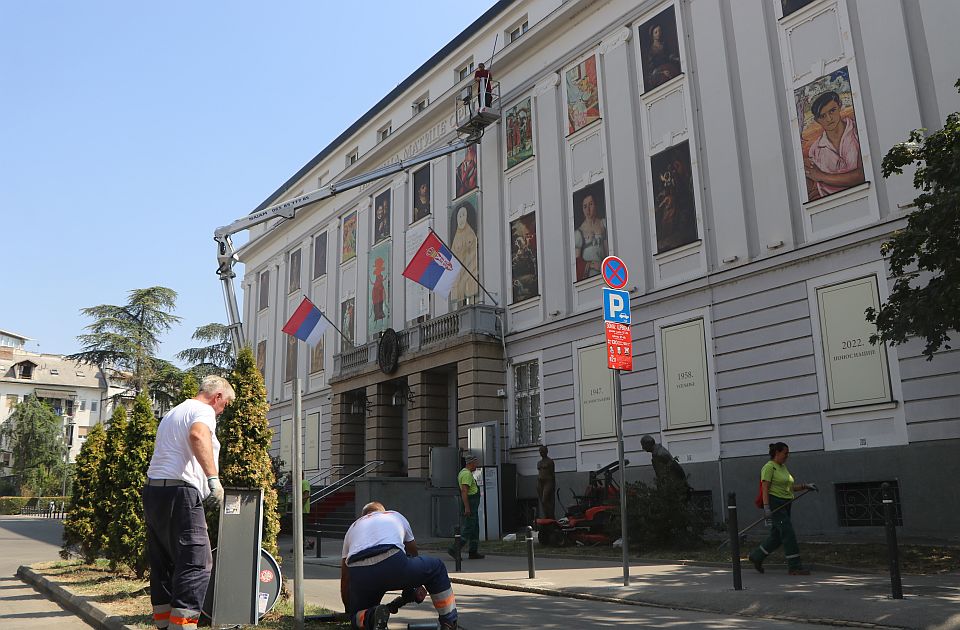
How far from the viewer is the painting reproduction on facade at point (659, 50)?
21.8m

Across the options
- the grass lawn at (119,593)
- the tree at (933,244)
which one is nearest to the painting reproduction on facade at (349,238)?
the grass lawn at (119,593)

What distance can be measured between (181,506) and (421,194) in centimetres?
2643

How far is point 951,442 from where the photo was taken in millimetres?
14961

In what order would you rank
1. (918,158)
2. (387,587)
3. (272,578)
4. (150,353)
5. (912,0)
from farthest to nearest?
Answer: (150,353)
(912,0)
(918,158)
(272,578)
(387,587)

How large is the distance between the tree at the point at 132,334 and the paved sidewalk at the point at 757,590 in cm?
4449

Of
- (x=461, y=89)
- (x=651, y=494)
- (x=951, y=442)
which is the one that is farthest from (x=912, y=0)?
(x=461, y=89)

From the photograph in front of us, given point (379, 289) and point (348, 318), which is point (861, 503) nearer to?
point (379, 289)

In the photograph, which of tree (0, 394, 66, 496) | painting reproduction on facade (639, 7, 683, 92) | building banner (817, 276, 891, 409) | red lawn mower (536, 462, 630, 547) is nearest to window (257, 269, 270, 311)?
painting reproduction on facade (639, 7, 683, 92)

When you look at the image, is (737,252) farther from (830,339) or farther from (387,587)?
(387,587)

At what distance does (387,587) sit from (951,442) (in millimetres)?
12630

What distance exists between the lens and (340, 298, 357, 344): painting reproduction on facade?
35.9 metres

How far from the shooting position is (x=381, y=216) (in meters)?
34.8

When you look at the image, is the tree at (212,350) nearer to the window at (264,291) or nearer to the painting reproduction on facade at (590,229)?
the window at (264,291)

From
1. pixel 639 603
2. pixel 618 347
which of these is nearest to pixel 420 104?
pixel 618 347
